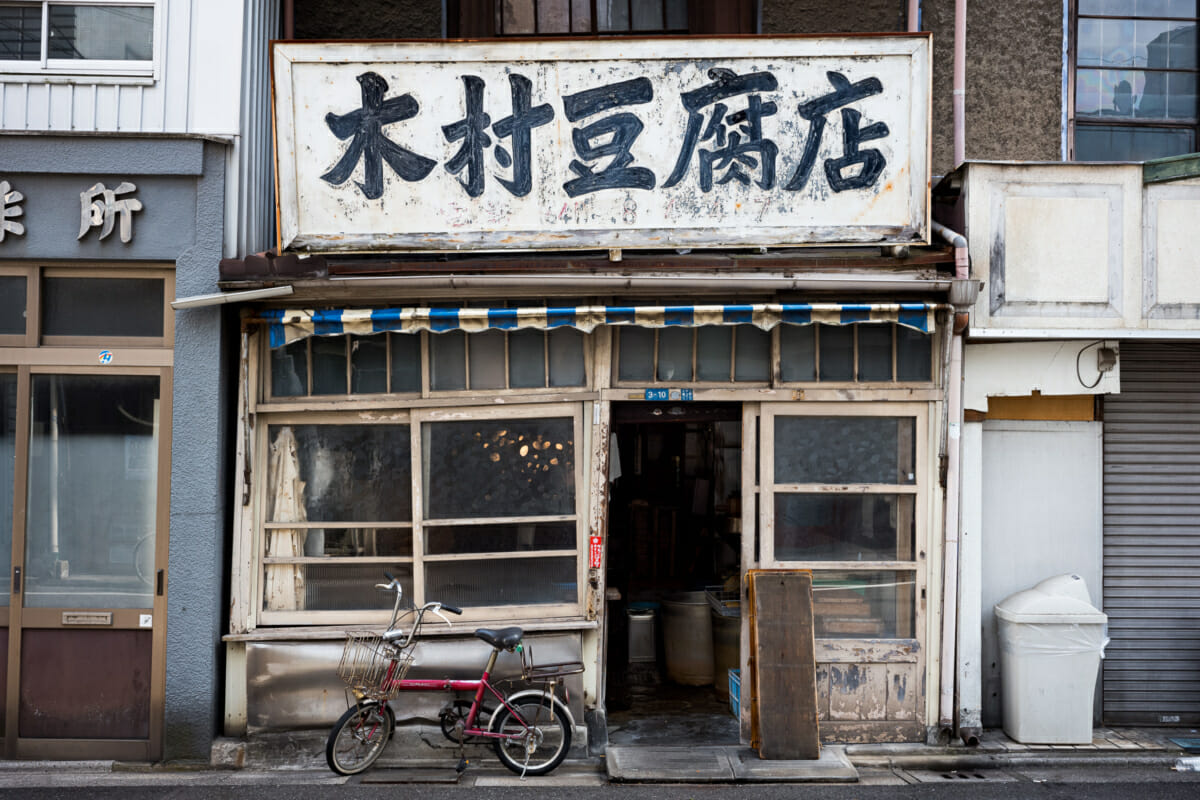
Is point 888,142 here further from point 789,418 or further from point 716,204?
point 789,418

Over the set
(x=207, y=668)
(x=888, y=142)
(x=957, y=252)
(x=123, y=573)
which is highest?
(x=888, y=142)

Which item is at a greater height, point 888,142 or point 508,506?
point 888,142

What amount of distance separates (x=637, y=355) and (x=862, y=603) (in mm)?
2935

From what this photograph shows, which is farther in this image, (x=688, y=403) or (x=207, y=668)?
(x=688, y=403)

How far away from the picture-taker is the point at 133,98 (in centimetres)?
768

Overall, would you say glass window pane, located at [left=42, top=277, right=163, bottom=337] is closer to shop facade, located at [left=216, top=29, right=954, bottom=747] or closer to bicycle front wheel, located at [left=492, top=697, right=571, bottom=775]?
shop facade, located at [left=216, top=29, right=954, bottom=747]

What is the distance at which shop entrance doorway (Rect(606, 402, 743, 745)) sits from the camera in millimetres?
8438

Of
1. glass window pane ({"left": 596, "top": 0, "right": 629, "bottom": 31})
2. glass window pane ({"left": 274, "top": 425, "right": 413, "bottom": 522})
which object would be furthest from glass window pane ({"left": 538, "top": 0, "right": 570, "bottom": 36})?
glass window pane ({"left": 274, "top": 425, "right": 413, "bottom": 522})

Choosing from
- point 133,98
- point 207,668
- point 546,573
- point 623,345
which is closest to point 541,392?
point 623,345

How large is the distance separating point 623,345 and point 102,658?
5114 mm

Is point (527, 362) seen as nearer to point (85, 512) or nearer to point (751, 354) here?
point (751, 354)

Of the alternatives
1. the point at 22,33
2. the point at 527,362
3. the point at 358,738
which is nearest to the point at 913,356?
the point at 527,362

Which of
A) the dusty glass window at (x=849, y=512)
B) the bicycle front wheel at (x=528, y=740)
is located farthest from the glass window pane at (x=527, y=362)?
the bicycle front wheel at (x=528, y=740)

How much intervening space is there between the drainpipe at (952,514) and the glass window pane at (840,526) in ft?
1.28
